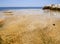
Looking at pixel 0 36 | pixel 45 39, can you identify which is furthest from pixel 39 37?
pixel 0 36

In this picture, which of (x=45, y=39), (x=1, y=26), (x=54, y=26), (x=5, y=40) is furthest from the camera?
(x=54, y=26)

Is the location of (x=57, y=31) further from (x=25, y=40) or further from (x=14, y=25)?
(x=14, y=25)

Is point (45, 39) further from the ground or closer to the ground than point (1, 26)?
closer to the ground

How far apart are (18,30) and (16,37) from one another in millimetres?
214

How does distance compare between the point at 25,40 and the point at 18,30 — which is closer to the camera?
the point at 25,40

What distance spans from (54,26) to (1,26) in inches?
44.4

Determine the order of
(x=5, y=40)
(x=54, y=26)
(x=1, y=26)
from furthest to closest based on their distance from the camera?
1. (x=54, y=26)
2. (x=1, y=26)
3. (x=5, y=40)

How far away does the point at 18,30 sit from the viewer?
2.69m

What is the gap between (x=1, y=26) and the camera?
9.13ft

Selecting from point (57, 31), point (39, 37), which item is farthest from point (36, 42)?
point (57, 31)

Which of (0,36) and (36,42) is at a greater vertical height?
(0,36)

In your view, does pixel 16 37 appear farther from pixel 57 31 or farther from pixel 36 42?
pixel 57 31

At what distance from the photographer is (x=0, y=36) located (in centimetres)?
248

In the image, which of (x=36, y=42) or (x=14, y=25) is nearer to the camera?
(x=36, y=42)
